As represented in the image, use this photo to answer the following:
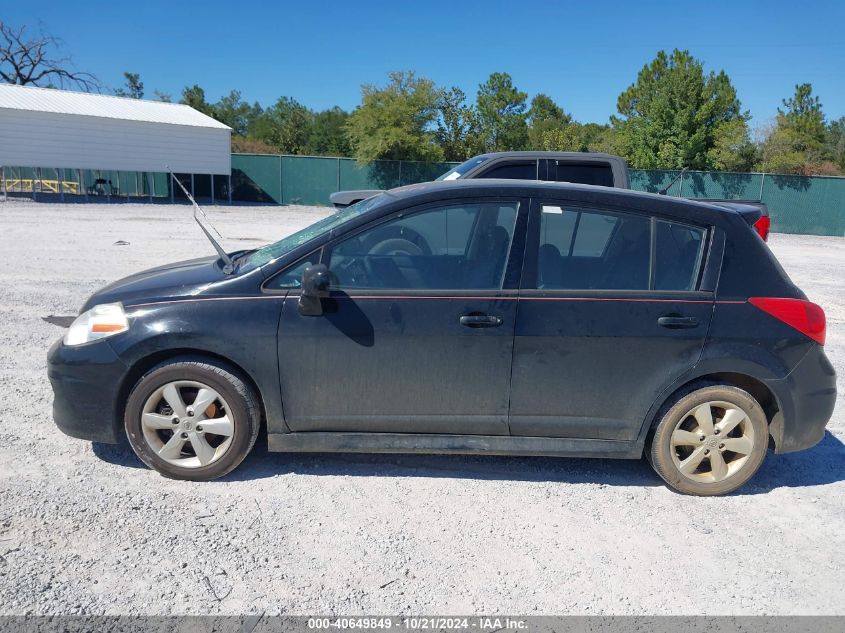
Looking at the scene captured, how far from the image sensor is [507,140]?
46.6 m

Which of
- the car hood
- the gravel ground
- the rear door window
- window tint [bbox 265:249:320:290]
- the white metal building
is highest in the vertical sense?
the white metal building

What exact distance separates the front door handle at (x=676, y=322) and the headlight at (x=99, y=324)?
3067mm

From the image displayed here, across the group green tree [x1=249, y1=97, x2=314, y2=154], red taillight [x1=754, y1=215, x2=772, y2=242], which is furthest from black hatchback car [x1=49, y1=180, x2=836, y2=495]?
green tree [x1=249, y1=97, x2=314, y2=154]

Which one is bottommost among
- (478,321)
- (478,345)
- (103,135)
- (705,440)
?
(705,440)

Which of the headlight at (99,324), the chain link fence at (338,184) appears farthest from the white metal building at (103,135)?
the headlight at (99,324)

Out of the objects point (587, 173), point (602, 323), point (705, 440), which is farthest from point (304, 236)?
point (587, 173)

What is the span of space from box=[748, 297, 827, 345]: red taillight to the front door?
58.1 inches

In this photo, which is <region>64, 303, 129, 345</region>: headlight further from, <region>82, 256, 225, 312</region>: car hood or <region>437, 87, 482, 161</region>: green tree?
<region>437, 87, 482, 161</region>: green tree

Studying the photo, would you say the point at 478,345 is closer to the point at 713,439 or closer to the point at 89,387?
the point at 713,439

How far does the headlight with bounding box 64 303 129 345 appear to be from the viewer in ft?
13.0

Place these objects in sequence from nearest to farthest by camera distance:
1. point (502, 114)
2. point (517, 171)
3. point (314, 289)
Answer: point (314, 289)
point (517, 171)
point (502, 114)

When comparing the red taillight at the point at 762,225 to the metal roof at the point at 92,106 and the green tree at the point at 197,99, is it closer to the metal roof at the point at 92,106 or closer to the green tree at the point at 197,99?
the metal roof at the point at 92,106

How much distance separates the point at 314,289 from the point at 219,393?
0.83m

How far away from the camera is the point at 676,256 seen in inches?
162
